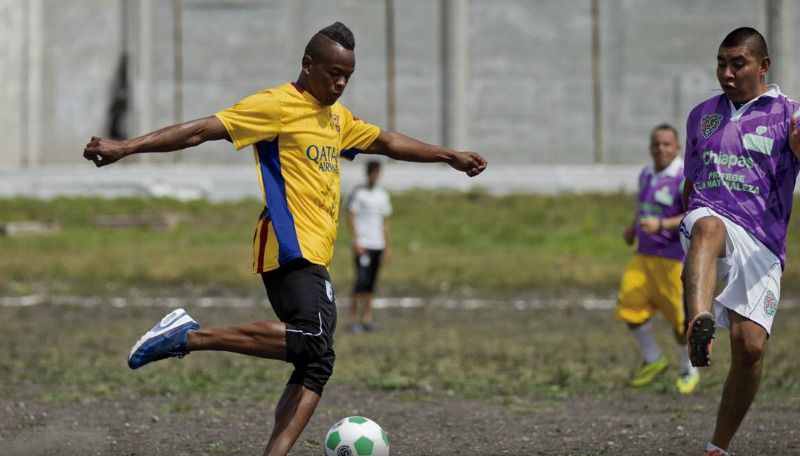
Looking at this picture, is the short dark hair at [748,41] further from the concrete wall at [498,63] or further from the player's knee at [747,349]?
the concrete wall at [498,63]

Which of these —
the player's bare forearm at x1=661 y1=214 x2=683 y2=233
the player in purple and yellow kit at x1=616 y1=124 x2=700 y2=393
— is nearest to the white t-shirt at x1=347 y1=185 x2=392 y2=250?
the player in purple and yellow kit at x1=616 y1=124 x2=700 y2=393

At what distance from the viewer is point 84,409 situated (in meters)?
9.23

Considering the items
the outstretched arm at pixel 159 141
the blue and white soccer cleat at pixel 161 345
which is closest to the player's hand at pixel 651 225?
the outstretched arm at pixel 159 141

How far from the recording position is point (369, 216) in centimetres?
1614

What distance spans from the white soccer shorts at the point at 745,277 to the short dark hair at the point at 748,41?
888 millimetres

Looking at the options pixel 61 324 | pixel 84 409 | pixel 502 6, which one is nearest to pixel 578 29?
pixel 502 6

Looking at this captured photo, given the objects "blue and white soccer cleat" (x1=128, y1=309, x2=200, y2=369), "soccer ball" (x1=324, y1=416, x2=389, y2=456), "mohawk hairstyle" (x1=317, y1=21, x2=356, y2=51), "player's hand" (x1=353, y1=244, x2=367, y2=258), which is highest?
"mohawk hairstyle" (x1=317, y1=21, x2=356, y2=51)

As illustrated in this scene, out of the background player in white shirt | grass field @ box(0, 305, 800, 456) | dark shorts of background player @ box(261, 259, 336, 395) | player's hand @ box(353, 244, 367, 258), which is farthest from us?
player's hand @ box(353, 244, 367, 258)

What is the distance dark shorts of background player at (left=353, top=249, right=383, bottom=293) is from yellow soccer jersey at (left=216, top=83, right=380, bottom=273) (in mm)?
9197

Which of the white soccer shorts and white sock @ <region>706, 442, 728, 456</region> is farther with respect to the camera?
white sock @ <region>706, 442, 728, 456</region>

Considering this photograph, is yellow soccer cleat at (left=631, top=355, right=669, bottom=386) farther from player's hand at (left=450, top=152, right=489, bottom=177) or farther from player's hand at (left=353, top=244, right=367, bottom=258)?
player's hand at (left=353, top=244, right=367, bottom=258)

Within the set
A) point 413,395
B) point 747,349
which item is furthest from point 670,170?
point 747,349

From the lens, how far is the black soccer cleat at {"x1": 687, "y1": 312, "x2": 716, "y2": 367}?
19.7 feet

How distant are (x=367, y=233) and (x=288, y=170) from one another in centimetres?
968
